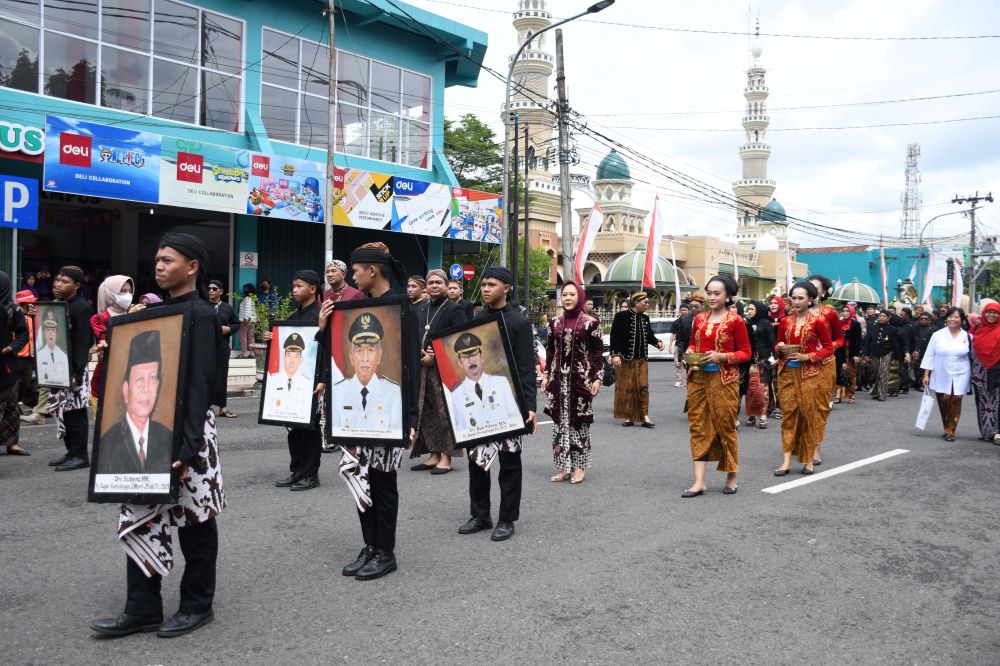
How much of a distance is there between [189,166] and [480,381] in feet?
45.5

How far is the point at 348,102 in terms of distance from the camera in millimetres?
21594

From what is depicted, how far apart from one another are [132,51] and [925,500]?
17317 millimetres

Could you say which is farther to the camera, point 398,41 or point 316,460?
point 398,41

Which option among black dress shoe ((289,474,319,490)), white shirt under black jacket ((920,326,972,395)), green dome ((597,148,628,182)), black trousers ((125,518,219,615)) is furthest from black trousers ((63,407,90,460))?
green dome ((597,148,628,182))

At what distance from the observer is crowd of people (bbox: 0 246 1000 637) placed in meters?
3.74

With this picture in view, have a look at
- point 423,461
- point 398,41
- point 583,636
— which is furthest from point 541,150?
point 583,636

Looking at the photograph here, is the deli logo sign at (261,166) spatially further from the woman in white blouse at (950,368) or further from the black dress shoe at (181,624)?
the black dress shoe at (181,624)

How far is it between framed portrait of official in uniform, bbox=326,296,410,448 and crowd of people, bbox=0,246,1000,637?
7 centimetres

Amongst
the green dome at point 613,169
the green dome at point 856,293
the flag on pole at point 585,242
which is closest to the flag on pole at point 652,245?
the flag on pole at point 585,242

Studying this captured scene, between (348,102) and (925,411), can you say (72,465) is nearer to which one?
(925,411)

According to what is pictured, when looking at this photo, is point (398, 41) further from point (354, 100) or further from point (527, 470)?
point (527, 470)

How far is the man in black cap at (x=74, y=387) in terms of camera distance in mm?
7496

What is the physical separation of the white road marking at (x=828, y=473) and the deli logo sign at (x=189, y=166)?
552 inches

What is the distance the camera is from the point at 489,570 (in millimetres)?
4762
